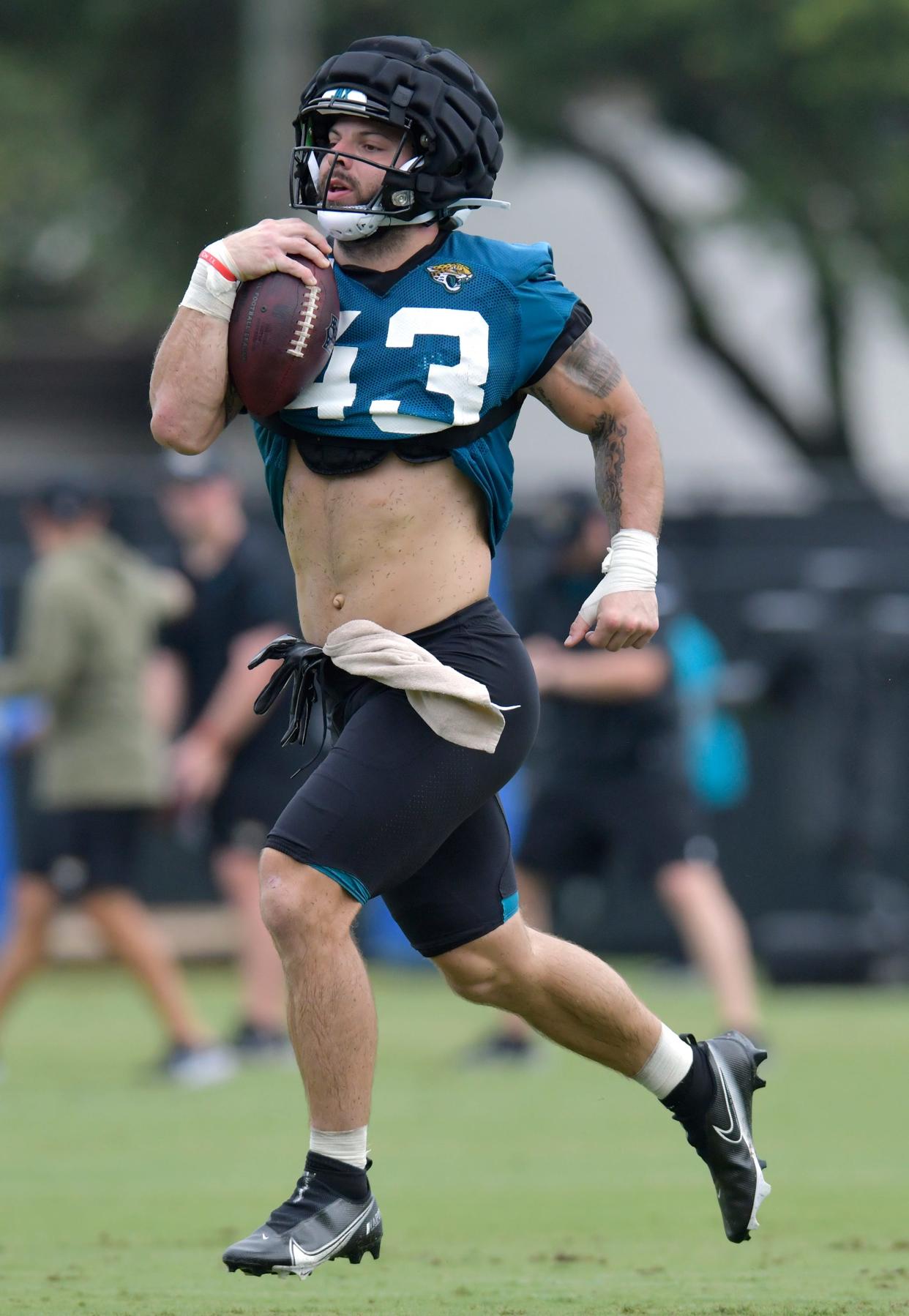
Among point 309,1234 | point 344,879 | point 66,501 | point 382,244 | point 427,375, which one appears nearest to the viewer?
point 309,1234

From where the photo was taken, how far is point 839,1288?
16.7ft

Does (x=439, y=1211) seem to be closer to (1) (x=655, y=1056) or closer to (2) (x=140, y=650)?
(1) (x=655, y=1056)

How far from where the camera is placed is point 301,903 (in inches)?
182

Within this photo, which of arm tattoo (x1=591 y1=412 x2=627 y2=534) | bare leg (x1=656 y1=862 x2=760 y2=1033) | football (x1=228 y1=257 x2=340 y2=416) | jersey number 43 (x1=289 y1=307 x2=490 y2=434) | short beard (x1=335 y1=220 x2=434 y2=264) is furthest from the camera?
bare leg (x1=656 y1=862 x2=760 y2=1033)

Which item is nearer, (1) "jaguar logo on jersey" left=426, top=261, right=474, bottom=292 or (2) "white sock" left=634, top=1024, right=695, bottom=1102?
(1) "jaguar logo on jersey" left=426, top=261, right=474, bottom=292

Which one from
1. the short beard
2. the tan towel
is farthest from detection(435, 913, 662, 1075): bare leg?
the short beard

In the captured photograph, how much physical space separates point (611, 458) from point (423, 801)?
948 mm

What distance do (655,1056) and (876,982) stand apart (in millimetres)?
8287

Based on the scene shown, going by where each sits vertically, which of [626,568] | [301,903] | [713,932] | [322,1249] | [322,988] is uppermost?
[626,568]

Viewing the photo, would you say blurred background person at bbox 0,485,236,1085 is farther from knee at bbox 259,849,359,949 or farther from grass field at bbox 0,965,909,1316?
knee at bbox 259,849,359,949

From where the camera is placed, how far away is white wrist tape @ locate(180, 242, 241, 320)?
479cm

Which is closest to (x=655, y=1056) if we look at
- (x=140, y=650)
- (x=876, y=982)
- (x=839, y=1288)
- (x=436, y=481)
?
(x=839, y=1288)

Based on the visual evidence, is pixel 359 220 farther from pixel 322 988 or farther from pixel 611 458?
pixel 322 988

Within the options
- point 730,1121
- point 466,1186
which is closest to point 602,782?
point 466,1186
